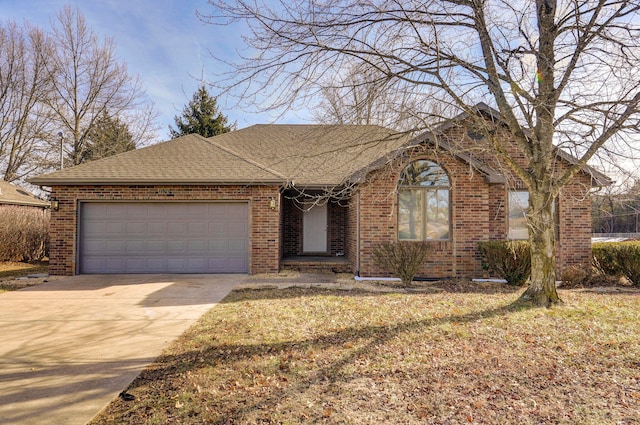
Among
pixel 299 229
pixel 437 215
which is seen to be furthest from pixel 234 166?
pixel 437 215

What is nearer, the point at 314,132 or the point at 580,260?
the point at 314,132

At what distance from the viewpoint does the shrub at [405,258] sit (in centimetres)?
878

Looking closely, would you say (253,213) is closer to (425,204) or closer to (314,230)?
(314,230)

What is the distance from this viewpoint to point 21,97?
2070 centimetres

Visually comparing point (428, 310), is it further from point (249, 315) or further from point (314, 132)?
point (314, 132)

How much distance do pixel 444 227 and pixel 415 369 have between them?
6.51m

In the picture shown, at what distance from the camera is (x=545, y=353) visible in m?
4.29

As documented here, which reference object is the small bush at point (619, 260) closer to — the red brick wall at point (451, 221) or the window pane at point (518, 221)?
the window pane at point (518, 221)

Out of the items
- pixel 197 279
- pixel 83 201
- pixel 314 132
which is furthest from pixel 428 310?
pixel 83 201

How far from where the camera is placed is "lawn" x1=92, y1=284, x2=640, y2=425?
2.97 m

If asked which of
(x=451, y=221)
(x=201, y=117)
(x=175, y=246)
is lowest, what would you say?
(x=175, y=246)

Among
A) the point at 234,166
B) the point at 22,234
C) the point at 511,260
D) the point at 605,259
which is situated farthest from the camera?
the point at 22,234

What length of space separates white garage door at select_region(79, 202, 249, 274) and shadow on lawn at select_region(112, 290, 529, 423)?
5.78m

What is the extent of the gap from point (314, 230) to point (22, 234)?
11.4 metres
